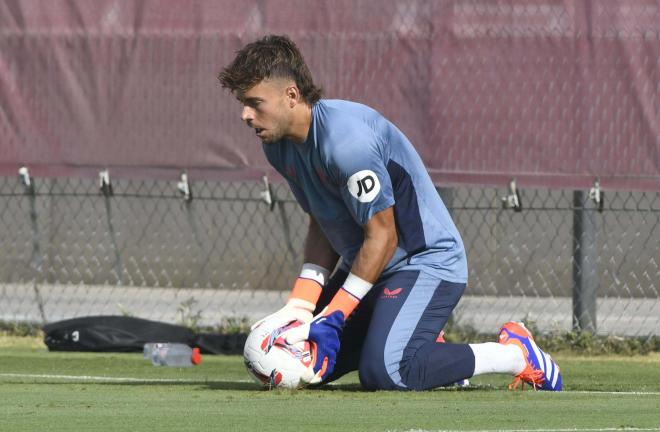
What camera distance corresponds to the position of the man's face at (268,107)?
19.0ft

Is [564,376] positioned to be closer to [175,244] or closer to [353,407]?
[353,407]

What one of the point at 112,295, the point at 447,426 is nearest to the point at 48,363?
the point at 447,426

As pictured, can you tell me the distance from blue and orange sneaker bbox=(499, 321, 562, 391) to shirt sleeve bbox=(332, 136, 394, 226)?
93 centimetres

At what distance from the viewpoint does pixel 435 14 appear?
8656mm

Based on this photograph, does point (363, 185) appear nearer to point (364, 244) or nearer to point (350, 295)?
point (364, 244)

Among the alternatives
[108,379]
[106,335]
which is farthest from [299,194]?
[106,335]

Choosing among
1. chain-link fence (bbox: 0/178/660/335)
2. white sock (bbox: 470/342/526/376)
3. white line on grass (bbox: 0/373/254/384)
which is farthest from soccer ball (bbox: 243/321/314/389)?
chain-link fence (bbox: 0/178/660/335)

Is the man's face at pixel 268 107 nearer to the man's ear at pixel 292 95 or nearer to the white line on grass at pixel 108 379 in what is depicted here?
the man's ear at pixel 292 95

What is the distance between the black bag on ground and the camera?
874 cm

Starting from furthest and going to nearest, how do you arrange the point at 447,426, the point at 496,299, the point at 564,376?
the point at 496,299 → the point at 564,376 → the point at 447,426

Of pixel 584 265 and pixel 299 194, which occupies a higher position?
pixel 299 194

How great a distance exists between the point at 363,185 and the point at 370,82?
3212 millimetres

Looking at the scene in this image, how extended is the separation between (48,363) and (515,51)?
3367 millimetres

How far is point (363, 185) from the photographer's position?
5.69 meters
